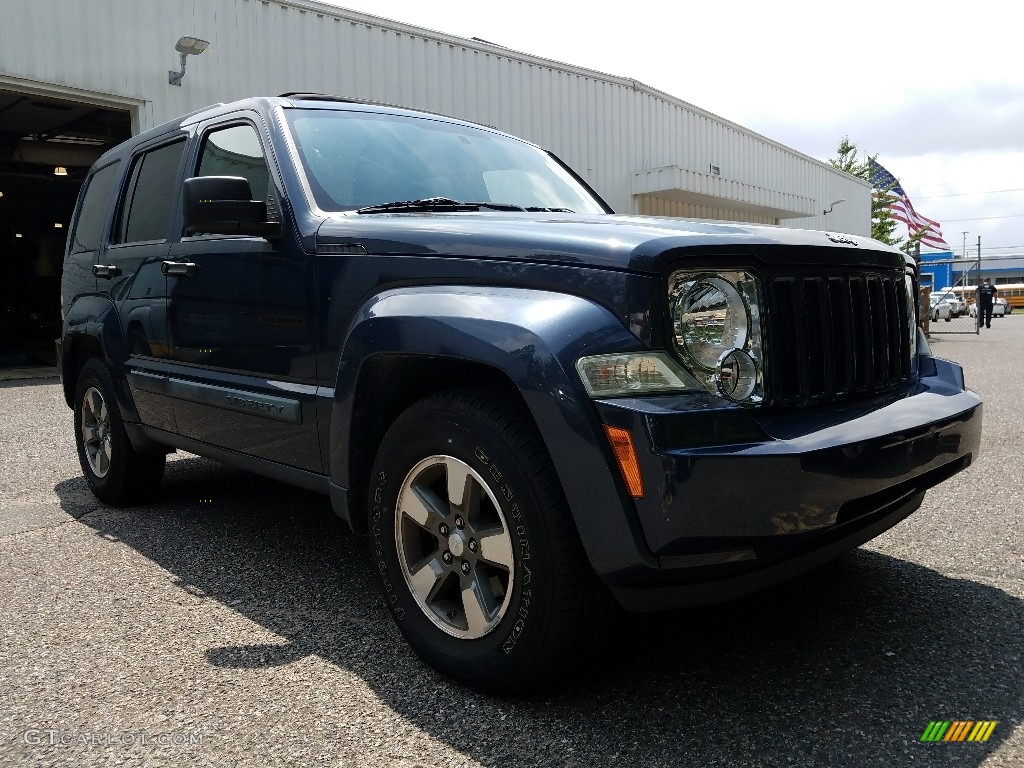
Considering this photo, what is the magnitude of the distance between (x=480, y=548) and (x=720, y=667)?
0.84 m

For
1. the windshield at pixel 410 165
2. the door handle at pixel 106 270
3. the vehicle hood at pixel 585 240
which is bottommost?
the vehicle hood at pixel 585 240

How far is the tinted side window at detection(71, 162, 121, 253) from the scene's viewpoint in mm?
4676

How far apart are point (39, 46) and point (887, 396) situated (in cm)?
1146

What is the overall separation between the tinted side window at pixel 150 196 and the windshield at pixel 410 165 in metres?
0.93

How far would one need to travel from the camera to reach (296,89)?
41.3 feet

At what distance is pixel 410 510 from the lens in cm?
257

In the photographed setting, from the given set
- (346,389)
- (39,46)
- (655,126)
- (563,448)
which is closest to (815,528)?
(563,448)

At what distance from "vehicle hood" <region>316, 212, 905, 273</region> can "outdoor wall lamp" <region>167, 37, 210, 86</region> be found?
31.3 ft

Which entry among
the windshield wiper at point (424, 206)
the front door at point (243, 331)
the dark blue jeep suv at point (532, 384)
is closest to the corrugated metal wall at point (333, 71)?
the front door at point (243, 331)

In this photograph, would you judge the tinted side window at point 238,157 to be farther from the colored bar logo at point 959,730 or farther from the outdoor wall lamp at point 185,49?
the outdoor wall lamp at point 185,49

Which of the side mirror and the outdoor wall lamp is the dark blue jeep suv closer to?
the side mirror

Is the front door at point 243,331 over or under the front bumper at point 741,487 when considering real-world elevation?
over

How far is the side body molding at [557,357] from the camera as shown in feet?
6.75

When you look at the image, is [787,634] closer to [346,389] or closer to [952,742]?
[952,742]
